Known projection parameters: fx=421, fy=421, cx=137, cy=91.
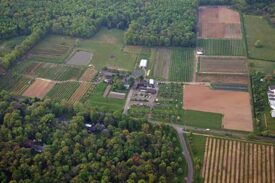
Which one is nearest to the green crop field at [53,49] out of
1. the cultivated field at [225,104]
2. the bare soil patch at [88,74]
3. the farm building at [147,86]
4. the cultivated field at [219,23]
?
the bare soil patch at [88,74]

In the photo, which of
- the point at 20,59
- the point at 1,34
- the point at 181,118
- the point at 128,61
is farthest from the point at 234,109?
the point at 1,34

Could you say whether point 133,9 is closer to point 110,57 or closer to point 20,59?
point 110,57

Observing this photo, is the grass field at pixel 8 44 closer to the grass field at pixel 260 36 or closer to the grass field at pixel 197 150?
the grass field at pixel 197 150

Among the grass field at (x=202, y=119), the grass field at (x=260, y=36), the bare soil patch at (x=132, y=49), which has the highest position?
the grass field at (x=260, y=36)

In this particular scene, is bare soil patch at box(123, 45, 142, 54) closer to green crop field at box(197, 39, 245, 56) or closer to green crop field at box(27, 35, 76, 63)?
green crop field at box(27, 35, 76, 63)

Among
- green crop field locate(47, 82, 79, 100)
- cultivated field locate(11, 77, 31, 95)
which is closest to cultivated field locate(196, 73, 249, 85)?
green crop field locate(47, 82, 79, 100)

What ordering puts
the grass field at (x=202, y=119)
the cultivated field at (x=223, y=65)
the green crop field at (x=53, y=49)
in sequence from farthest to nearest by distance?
1. the green crop field at (x=53, y=49)
2. the cultivated field at (x=223, y=65)
3. the grass field at (x=202, y=119)
